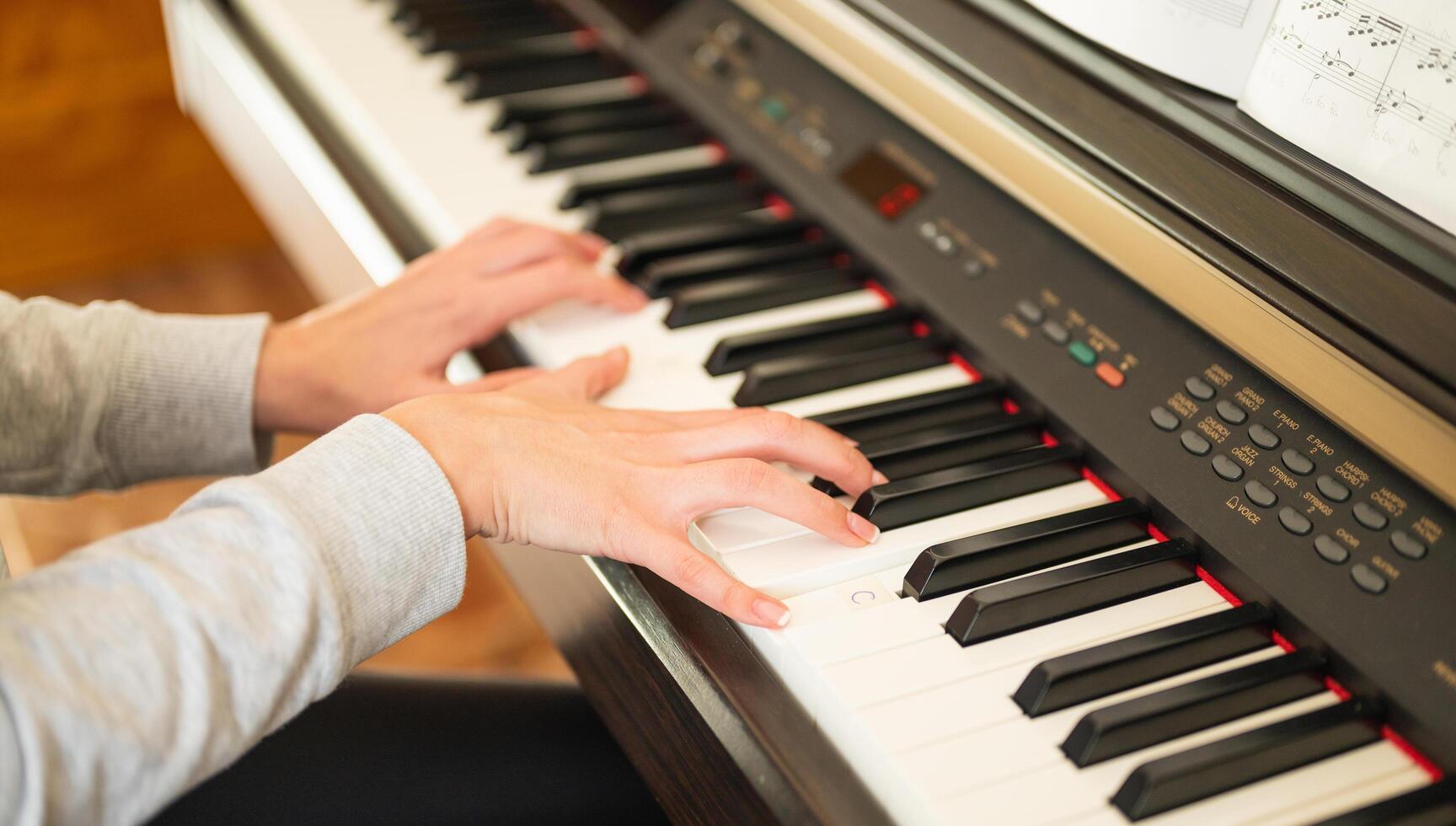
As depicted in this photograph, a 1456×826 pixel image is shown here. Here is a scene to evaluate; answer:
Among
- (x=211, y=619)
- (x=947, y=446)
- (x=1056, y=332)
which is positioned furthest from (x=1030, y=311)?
(x=211, y=619)

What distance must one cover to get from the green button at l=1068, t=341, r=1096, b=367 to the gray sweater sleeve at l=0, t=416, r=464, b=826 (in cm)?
51

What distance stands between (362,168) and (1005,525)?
3.05ft

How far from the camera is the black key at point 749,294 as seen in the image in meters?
1.22

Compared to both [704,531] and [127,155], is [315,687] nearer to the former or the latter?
[704,531]

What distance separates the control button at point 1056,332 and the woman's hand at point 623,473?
201 mm

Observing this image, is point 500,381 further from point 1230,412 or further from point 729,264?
point 1230,412

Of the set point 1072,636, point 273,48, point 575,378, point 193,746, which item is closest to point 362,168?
point 273,48

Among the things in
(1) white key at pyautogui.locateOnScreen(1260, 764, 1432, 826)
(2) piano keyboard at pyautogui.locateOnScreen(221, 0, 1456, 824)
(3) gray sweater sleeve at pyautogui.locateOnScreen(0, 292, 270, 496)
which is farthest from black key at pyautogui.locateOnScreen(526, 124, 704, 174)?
(1) white key at pyautogui.locateOnScreen(1260, 764, 1432, 826)

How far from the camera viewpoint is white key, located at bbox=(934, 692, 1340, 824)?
0.74 m

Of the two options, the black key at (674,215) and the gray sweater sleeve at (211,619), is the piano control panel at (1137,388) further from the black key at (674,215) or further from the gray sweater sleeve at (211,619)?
the gray sweater sleeve at (211,619)

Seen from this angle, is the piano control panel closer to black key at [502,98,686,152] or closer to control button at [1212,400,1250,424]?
control button at [1212,400,1250,424]

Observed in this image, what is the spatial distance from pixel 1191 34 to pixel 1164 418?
0.31 m

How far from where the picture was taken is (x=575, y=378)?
3.53ft

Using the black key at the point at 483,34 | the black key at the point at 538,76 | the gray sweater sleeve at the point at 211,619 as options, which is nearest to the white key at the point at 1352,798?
the gray sweater sleeve at the point at 211,619
